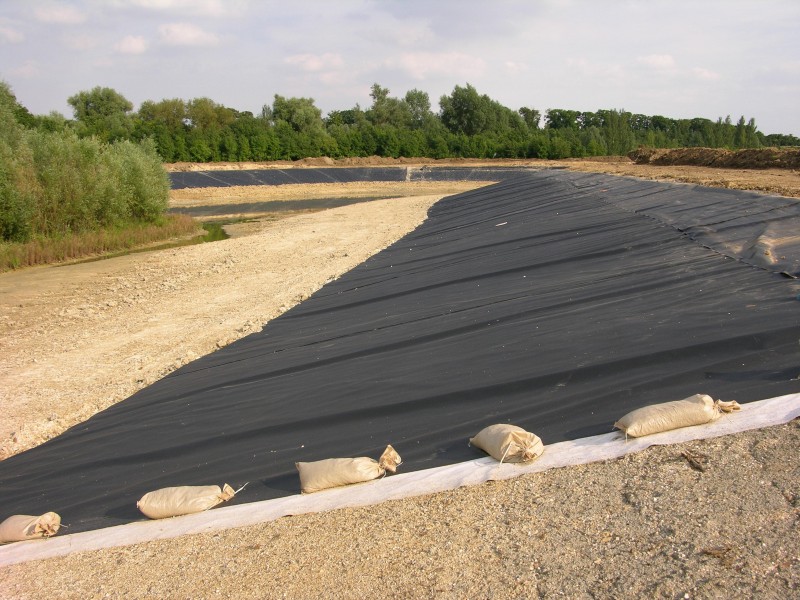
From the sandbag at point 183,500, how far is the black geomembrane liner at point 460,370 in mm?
145

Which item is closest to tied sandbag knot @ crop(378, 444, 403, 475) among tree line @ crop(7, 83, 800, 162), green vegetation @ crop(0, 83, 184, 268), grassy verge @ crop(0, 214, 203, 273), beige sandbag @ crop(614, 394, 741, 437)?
beige sandbag @ crop(614, 394, 741, 437)

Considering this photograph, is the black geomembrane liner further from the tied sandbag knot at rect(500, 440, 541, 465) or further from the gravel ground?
the gravel ground

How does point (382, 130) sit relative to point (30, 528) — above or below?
above

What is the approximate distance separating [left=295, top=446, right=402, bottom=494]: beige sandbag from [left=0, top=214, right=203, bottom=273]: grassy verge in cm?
1923

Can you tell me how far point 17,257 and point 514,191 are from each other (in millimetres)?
15495

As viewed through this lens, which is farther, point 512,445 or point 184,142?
point 184,142

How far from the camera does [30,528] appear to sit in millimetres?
4617

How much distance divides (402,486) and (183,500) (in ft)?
5.02

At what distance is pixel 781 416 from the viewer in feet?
13.2

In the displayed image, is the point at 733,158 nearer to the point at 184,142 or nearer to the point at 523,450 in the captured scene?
the point at 523,450

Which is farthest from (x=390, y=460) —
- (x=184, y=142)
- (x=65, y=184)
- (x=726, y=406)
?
(x=184, y=142)

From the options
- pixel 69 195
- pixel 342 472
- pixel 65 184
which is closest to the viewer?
pixel 342 472

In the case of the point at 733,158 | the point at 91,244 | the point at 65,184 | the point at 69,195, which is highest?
the point at 733,158

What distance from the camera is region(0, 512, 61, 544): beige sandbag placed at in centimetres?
460
